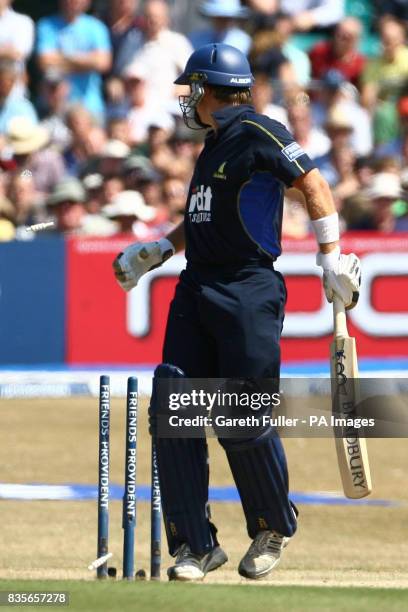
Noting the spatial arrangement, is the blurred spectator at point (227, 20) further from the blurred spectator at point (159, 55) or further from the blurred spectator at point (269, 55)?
the blurred spectator at point (159, 55)

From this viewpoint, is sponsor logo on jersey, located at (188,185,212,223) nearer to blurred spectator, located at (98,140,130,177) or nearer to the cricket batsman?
the cricket batsman

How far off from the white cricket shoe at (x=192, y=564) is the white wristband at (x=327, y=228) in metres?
1.35

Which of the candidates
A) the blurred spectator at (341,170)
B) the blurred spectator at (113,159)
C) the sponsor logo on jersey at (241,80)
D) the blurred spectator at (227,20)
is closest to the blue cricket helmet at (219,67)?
the sponsor logo on jersey at (241,80)

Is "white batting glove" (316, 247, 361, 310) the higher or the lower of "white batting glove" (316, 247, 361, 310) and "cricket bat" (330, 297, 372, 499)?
the higher

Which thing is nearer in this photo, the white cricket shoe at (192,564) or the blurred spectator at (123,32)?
the white cricket shoe at (192,564)

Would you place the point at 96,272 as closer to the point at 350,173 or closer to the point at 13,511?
the point at 350,173

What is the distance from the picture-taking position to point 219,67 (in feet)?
21.8

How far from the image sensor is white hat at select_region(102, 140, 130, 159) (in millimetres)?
15242

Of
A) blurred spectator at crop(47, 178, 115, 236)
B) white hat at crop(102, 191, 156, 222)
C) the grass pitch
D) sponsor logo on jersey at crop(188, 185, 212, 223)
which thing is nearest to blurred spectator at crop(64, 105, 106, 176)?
blurred spectator at crop(47, 178, 115, 236)

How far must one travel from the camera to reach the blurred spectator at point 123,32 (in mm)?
16828

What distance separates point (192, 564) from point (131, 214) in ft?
26.9

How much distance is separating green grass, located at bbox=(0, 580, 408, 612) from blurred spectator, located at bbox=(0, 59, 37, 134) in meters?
10.3

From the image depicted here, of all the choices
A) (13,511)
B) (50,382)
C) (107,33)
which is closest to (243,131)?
(13,511)

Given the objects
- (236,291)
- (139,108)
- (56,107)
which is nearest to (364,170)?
(139,108)
